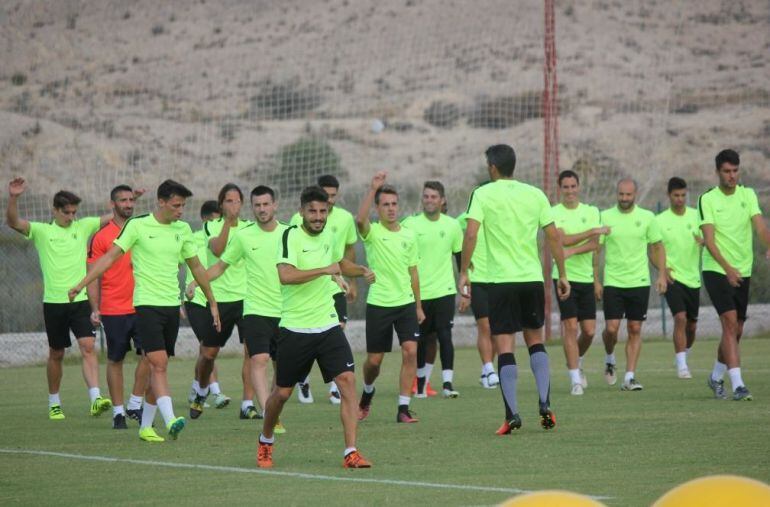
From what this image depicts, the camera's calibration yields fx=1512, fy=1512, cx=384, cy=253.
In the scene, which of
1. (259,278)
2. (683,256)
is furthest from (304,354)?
(683,256)

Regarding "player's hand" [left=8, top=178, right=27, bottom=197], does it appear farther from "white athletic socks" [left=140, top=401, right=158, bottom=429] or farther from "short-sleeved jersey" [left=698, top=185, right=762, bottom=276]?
"short-sleeved jersey" [left=698, top=185, right=762, bottom=276]

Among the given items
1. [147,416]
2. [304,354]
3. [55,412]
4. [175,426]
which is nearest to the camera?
[304,354]

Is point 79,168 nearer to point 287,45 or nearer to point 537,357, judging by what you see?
point 287,45

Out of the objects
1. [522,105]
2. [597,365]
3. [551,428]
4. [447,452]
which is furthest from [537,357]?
[522,105]

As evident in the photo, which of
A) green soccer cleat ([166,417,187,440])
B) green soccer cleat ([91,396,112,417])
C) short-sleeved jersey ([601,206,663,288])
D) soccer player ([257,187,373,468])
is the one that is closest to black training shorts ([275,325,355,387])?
soccer player ([257,187,373,468])

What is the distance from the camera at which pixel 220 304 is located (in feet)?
56.4

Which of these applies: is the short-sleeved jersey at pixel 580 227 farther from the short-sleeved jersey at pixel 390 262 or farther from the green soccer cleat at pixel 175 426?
the green soccer cleat at pixel 175 426

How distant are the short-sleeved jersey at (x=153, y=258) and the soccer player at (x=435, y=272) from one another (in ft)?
14.3

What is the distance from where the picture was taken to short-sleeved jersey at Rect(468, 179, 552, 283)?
13688mm

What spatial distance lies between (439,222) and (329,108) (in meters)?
61.0

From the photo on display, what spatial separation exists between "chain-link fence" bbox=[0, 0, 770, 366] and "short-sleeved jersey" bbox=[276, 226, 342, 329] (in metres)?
43.4

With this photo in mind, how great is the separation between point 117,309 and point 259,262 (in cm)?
192

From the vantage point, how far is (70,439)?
558 inches

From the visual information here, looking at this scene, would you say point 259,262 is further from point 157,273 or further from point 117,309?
point 117,309
